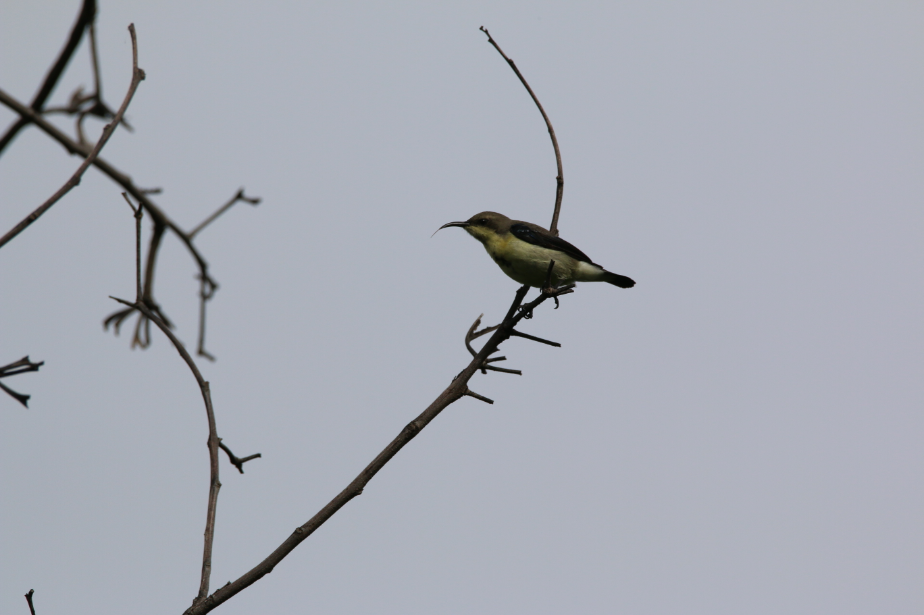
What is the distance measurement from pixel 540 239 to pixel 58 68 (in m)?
4.84

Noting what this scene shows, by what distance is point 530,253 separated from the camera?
671 cm

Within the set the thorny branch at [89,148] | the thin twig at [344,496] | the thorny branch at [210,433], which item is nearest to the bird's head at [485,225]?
the thorny branch at [89,148]

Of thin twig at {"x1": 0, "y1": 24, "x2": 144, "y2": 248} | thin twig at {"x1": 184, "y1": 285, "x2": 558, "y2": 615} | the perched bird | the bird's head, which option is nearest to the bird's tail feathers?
the perched bird

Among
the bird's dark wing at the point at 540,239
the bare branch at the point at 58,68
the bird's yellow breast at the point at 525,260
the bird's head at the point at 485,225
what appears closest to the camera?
the bare branch at the point at 58,68

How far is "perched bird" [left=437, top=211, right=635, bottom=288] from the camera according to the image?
6691 mm

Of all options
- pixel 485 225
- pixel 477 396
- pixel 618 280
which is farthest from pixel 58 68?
pixel 618 280

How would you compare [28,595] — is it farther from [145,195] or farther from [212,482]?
[145,195]

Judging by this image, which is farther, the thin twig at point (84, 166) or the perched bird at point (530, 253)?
the perched bird at point (530, 253)

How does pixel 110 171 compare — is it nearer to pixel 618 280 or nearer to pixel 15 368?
pixel 15 368

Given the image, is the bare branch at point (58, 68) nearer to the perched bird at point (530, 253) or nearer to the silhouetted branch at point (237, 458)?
the silhouetted branch at point (237, 458)

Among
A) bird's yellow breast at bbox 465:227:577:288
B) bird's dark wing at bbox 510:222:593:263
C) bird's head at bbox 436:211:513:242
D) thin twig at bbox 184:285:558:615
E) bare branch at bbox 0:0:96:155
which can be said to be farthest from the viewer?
bird's head at bbox 436:211:513:242

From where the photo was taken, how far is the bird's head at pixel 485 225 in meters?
7.29

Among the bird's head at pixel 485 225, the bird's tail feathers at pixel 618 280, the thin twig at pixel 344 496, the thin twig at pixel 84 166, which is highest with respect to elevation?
the bird's head at pixel 485 225

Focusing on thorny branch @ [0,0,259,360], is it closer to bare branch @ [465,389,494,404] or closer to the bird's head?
bare branch @ [465,389,494,404]
